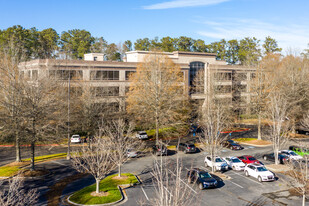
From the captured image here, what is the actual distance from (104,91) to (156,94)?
37.0ft

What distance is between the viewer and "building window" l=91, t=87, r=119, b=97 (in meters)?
46.7

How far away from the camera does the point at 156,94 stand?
42938 millimetres

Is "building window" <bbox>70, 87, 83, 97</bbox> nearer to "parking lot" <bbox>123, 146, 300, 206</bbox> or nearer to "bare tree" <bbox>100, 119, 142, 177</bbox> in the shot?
"bare tree" <bbox>100, 119, 142, 177</bbox>

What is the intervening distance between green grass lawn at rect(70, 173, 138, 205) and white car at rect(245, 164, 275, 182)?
461 inches

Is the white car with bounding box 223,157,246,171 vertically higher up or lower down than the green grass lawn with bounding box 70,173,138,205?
higher up

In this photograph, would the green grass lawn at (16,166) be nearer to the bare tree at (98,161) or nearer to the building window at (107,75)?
the bare tree at (98,161)

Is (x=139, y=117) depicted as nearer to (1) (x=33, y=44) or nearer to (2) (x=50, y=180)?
(2) (x=50, y=180)

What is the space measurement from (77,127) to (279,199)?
32628mm

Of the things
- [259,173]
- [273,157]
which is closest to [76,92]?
[259,173]

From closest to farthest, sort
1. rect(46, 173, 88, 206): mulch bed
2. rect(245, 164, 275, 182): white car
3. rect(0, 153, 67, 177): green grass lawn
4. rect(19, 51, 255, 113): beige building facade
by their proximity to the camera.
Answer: rect(46, 173, 88, 206): mulch bed < rect(245, 164, 275, 182): white car < rect(0, 153, 67, 177): green grass lawn < rect(19, 51, 255, 113): beige building facade

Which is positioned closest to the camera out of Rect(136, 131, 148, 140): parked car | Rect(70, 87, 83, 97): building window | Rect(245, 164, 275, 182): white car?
Rect(245, 164, 275, 182): white car

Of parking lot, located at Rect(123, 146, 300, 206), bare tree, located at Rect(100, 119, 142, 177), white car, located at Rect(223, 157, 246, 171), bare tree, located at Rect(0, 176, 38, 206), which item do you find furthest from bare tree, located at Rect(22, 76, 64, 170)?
white car, located at Rect(223, 157, 246, 171)

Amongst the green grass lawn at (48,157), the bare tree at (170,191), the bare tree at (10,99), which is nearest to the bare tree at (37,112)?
the bare tree at (10,99)

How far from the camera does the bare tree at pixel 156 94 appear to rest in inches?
1714
